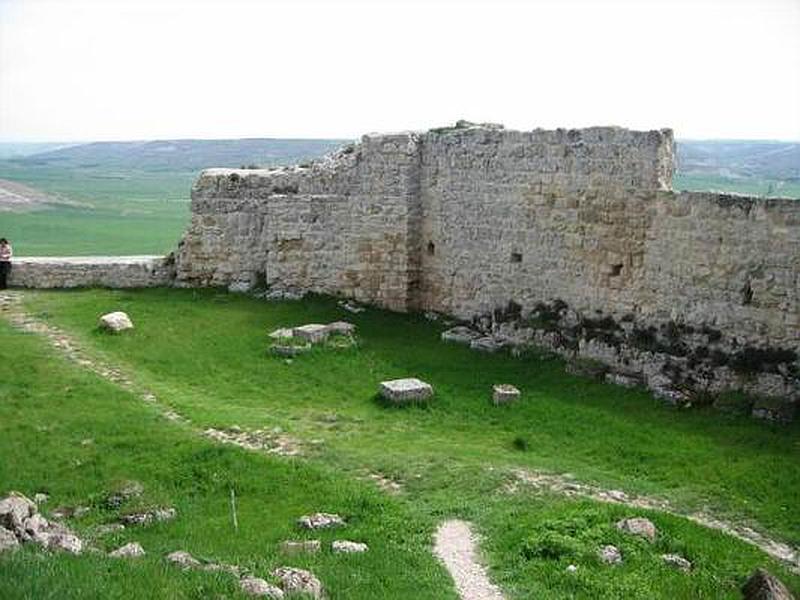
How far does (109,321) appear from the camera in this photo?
19312 millimetres

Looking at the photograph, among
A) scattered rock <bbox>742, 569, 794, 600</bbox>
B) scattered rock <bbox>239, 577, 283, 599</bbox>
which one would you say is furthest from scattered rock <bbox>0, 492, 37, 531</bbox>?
scattered rock <bbox>742, 569, 794, 600</bbox>

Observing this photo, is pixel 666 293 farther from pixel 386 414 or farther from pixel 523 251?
pixel 386 414

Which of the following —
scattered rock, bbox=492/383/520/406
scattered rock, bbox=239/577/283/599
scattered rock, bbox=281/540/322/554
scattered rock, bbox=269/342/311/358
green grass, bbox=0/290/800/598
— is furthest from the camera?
scattered rock, bbox=269/342/311/358

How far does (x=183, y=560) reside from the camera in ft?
31.1

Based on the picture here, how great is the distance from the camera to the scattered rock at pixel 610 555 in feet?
33.4

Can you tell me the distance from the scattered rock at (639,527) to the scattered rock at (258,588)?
160 inches

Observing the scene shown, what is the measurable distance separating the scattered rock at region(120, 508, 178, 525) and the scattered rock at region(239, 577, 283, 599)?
316 centimetres

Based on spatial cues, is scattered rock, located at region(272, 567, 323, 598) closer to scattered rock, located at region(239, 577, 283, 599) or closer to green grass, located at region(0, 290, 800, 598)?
scattered rock, located at region(239, 577, 283, 599)

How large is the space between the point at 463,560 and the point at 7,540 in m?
4.46

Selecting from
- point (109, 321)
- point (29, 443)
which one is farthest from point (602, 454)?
point (109, 321)

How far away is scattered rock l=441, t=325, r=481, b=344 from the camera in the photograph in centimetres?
1932

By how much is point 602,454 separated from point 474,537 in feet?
11.1

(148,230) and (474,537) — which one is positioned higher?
(474,537)

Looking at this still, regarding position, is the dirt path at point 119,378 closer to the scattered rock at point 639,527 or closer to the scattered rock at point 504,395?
the scattered rock at point 504,395
